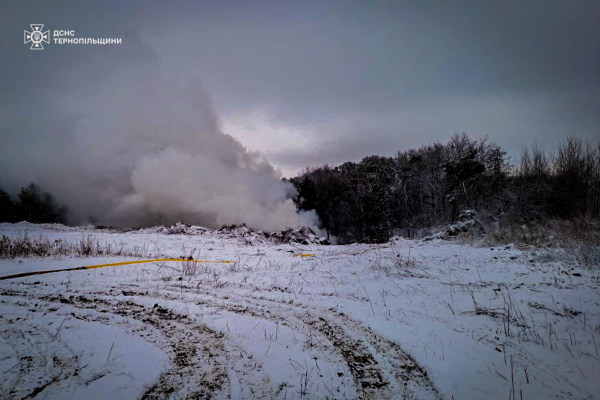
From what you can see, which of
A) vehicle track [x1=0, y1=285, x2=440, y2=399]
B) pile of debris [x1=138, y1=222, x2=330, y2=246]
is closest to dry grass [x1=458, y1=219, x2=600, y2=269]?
vehicle track [x1=0, y1=285, x2=440, y2=399]

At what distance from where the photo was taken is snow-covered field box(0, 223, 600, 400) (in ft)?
6.79

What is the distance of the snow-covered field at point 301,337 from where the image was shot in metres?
2.07

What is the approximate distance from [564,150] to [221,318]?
24.1 metres

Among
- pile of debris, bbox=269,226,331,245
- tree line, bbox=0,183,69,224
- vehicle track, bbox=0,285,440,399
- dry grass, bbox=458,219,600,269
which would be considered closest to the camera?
vehicle track, bbox=0,285,440,399

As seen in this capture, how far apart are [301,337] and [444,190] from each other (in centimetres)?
2700

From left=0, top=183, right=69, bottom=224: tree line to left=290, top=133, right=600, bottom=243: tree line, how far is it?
54.5 ft

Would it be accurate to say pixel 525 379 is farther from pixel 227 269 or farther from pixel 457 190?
pixel 457 190

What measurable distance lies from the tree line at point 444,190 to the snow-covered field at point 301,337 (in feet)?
53.8

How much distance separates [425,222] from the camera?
25703 mm

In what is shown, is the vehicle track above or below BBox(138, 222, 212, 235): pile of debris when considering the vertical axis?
below

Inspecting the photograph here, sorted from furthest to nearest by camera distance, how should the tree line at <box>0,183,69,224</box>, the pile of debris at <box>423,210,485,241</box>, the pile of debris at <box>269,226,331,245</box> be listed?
the tree line at <box>0,183,69,224</box> < the pile of debris at <box>269,226,331,245</box> < the pile of debris at <box>423,210,485,241</box>

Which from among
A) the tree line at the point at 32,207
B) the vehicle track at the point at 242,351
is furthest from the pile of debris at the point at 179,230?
the vehicle track at the point at 242,351

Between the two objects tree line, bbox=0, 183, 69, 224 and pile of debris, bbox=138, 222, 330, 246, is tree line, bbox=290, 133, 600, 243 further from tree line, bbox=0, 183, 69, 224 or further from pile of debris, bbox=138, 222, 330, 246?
tree line, bbox=0, 183, 69, 224

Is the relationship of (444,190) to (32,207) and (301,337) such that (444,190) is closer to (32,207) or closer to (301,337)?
(301,337)
